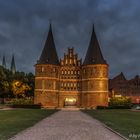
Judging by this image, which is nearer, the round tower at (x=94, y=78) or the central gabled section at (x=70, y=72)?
the round tower at (x=94, y=78)

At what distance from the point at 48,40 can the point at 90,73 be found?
1405 cm

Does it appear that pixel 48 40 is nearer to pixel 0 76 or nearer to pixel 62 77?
pixel 62 77

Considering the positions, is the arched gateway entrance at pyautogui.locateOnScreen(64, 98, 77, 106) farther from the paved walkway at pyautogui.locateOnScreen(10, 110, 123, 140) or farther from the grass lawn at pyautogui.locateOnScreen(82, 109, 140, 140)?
the paved walkway at pyautogui.locateOnScreen(10, 110, 123, 140)

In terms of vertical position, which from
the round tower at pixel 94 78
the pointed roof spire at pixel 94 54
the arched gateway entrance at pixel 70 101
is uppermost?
the pointed roof spire at pixel 94 54

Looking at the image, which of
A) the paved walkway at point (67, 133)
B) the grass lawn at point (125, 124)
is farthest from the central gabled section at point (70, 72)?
the paved walkway at point (67, 133)

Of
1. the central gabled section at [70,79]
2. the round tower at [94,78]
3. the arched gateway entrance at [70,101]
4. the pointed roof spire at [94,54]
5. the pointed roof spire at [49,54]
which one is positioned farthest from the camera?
the arched gateway entrance at [70,101]

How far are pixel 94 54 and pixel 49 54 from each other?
11219 millimetres

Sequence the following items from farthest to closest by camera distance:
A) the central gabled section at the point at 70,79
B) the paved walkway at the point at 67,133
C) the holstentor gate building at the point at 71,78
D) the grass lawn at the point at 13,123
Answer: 1. the central gabled section at the point at 70,79
2. the holstentor gate building at the point at 71,78
3. the grass lawn at the point at 13,123
4. the paved walkway at the point at 67,133

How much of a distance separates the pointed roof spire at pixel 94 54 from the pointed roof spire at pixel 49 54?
25.4 feet

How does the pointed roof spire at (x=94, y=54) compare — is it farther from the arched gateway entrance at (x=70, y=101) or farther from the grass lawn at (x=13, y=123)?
the grass lawn at (x=13, y=123)

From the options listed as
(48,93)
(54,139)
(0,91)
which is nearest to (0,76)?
(0,91)

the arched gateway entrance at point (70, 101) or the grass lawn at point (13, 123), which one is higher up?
the arched gateway entrance at point (70, 101)

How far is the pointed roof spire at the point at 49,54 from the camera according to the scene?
86.4m

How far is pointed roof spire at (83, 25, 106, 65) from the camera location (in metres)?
85.5
